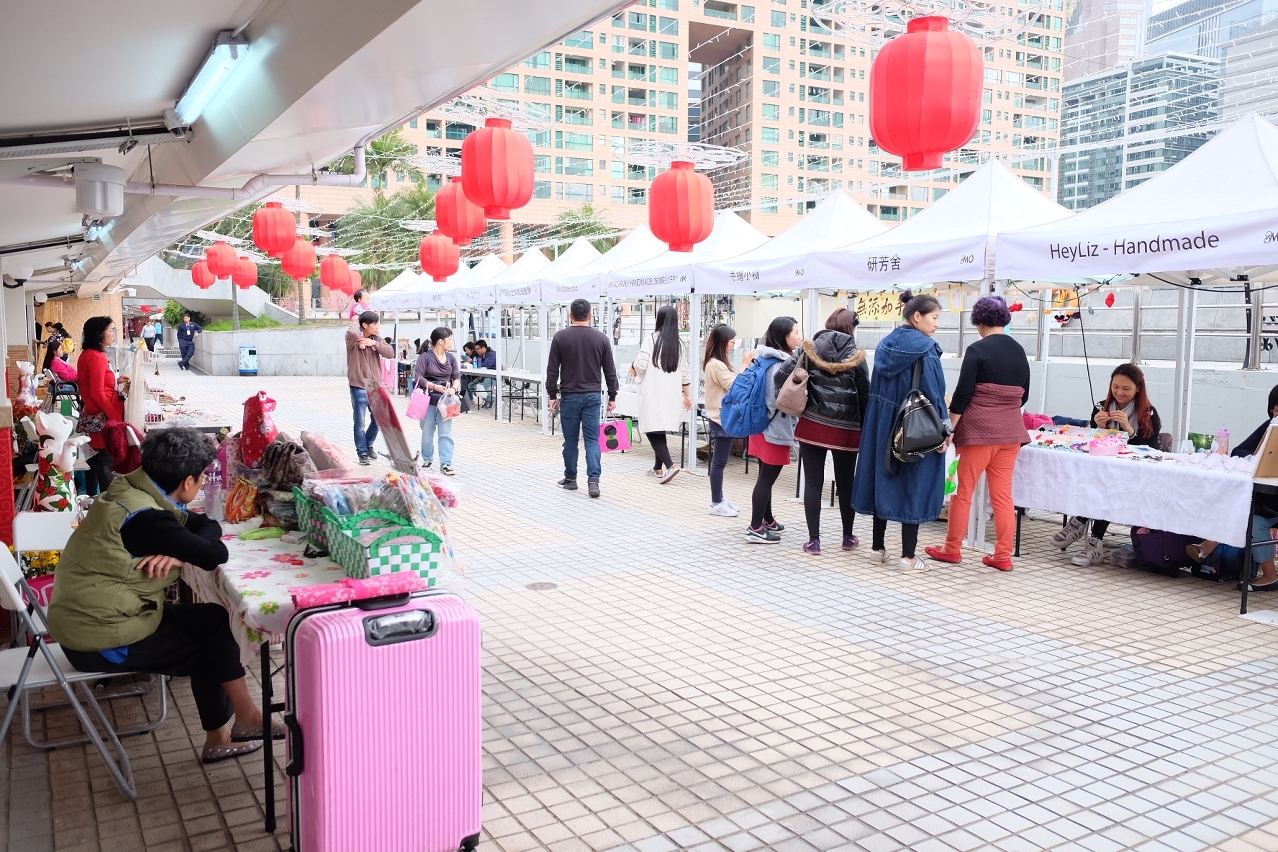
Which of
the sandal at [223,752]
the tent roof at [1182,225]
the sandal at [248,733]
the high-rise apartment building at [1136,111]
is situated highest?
the high-rise apartment building at [1136,111]

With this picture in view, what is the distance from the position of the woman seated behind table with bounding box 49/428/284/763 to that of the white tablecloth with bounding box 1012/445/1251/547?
526 cm

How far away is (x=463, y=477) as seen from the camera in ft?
33.3

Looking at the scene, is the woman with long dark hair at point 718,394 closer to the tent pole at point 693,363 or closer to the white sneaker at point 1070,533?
the tent pole at point 693,363

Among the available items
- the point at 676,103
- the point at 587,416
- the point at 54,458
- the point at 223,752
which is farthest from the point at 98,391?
the point at 676,103

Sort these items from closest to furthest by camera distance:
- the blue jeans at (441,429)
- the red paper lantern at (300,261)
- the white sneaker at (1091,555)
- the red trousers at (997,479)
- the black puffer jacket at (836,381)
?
the red trousers at (997,479) < the black puffer jacket at (836,381) < the white sneaker at (1091,555) < the blue jeans at (441,429) < the red paper lantern at (300,261)

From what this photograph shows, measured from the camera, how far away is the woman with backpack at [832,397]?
643 cm

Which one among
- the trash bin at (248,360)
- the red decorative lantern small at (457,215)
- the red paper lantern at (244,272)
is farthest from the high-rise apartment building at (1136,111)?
the trash bin at (248,360)

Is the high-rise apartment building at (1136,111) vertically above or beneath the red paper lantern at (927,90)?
above

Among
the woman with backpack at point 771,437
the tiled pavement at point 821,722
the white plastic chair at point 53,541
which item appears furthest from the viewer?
the woman with backpack at point 771,437

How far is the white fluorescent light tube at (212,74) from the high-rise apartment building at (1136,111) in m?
12.8

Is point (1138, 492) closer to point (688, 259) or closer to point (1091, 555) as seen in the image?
point (1091, 555)

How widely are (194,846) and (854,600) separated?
3.86m

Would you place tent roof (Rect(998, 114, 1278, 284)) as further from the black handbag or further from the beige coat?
the beige coat

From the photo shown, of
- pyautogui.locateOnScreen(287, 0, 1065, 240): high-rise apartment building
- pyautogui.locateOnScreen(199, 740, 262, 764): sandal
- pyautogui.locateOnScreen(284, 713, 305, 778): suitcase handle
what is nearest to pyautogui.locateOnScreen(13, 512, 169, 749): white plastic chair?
pyautogui.locateOnScreen(199, 740, 262, 764): sandal
